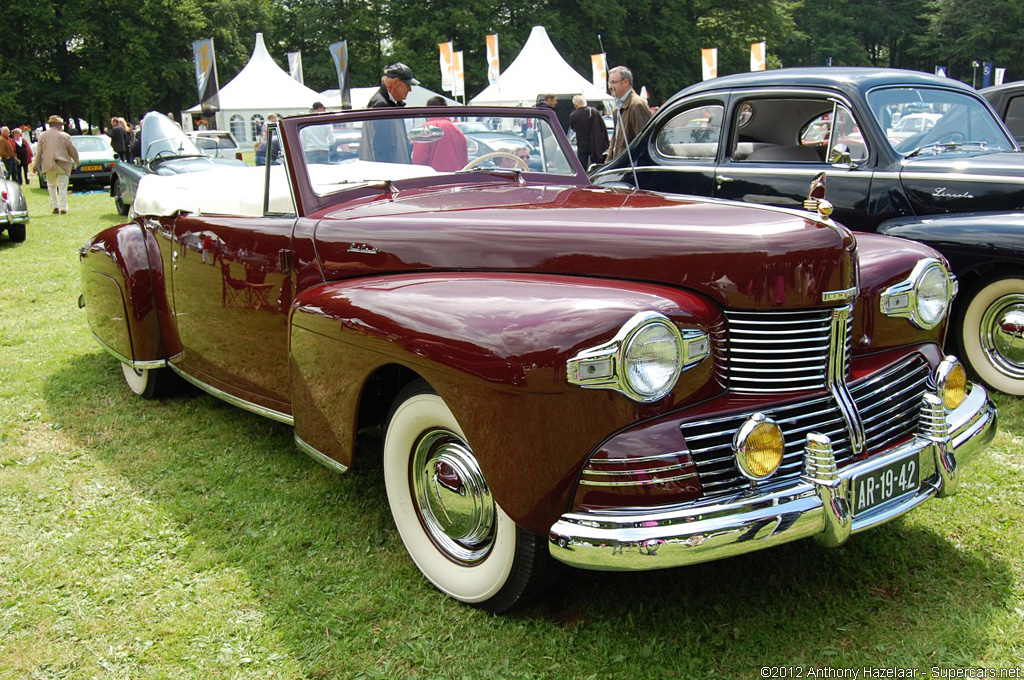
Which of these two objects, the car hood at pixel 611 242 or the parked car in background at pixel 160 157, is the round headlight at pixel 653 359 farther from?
the parked car in background at pixel 160 157

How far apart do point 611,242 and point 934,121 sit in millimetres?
3882

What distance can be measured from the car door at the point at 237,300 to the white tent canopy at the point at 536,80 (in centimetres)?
2108

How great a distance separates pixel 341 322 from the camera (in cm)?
281

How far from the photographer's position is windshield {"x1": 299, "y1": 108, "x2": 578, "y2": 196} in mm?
3447

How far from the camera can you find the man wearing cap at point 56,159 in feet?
45.1

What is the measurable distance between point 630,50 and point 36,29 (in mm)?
29678

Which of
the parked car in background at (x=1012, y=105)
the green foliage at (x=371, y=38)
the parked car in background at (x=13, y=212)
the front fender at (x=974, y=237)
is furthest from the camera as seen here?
the green foliage at (x=371, y=38)

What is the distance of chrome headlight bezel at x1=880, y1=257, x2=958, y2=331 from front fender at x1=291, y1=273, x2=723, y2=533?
85 cm

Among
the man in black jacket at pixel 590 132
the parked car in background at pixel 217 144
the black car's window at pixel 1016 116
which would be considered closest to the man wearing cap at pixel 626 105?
the man in black jacket at pixel 590 132

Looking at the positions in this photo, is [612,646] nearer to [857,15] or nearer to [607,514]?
[607,514]

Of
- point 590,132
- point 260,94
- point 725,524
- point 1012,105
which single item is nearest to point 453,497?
point 725,524

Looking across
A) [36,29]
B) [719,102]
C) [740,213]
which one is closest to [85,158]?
[719,102]

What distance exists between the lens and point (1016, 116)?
743cm

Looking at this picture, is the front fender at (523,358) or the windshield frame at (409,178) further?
the windshield frame at (409,178)
